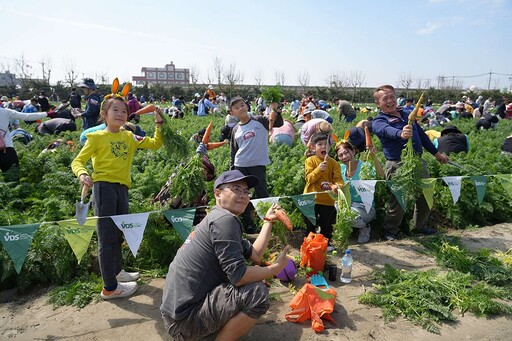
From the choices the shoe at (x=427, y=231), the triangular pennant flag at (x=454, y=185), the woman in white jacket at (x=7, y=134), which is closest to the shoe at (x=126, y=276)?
the woman in white jacket at (x=7, y=134)

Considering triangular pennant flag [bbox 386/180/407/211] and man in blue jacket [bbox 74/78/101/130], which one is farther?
man in blue jacket [bbox 74/78/101/130]

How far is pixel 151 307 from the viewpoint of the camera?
4.15 m

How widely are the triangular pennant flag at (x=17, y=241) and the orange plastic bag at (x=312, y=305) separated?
2855 millimetres

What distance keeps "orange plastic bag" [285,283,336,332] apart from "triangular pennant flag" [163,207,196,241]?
5.26 ft

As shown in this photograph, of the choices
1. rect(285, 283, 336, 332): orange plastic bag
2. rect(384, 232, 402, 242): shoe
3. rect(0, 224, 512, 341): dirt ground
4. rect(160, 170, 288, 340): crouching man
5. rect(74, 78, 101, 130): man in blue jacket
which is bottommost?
rect(0, 224, 512, 341): dirt ground

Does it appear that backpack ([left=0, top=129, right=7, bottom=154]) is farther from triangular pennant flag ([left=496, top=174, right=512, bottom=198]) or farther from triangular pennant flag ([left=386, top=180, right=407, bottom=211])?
triangular pennant flag ([left=496, top=174, right=512, bottom=198])

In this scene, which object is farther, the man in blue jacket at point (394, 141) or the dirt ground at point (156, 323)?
the man in blue jacket at point (394, 141)

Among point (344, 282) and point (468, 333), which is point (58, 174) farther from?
point (468, 333)

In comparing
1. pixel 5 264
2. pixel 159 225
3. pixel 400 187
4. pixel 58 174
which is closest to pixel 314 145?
pixel 400 187

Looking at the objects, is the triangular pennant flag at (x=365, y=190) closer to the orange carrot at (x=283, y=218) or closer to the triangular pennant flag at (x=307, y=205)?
the triangular pennant flag at (x=307, y=205)

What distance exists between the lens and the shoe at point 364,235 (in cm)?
603

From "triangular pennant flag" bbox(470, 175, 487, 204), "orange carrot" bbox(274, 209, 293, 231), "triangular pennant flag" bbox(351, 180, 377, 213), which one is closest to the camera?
"orange carrot" bbox(274, 209, 293, 231)

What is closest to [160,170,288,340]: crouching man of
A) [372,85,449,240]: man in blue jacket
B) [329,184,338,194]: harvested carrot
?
[329,184,338,194]: harvested carrot

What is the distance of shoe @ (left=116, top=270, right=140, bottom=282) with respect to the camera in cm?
467
